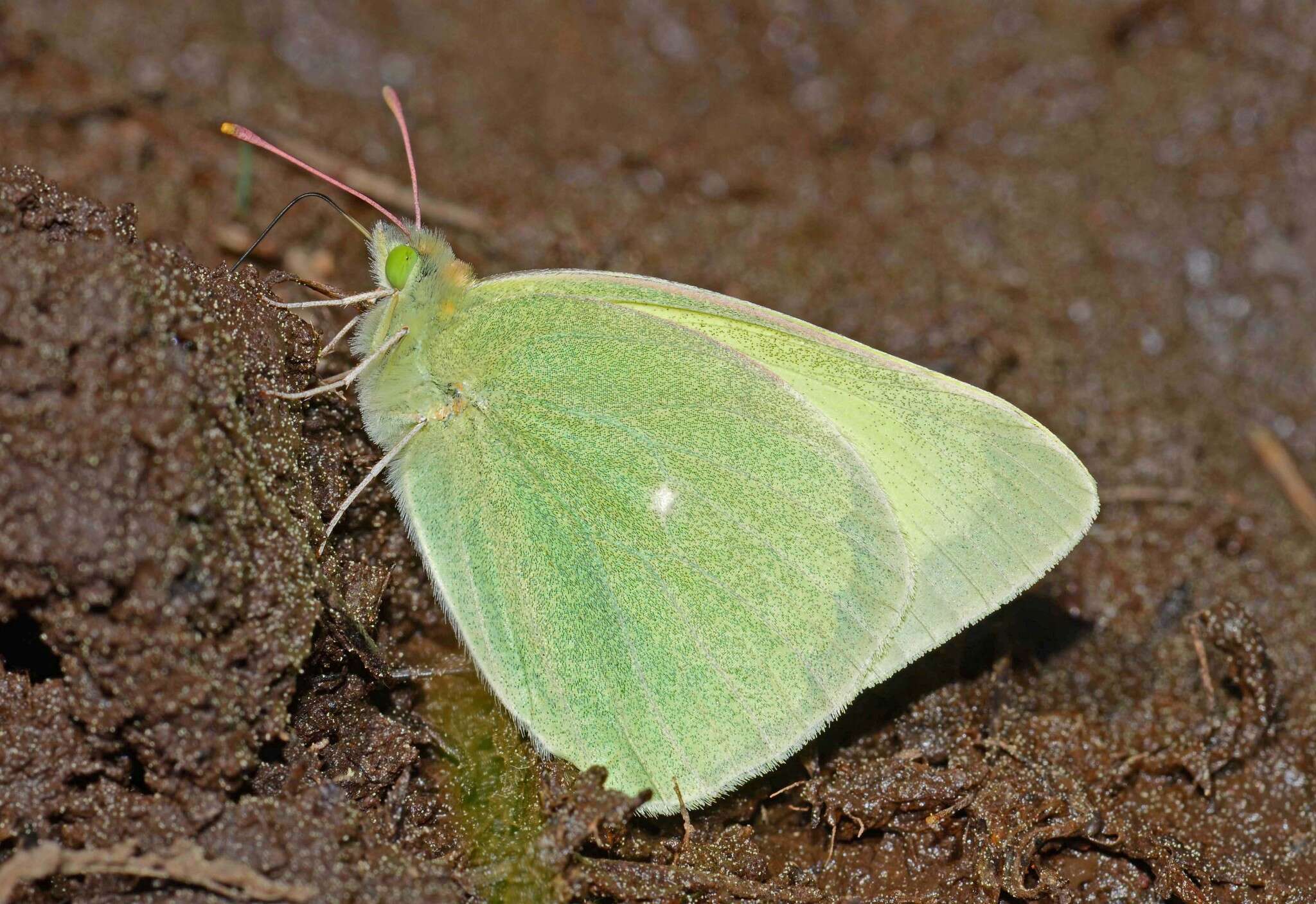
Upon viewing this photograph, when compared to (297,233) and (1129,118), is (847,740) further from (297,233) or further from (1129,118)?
(1129,118)

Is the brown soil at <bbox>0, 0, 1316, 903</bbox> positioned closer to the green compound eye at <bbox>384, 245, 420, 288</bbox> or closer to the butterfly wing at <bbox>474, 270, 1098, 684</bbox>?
the green compound eye at <bbox>384, 245, 420, 288</bbox>

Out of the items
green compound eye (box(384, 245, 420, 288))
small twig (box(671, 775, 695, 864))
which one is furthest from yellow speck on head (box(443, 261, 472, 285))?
small twig (box(671, 775, 695, 864))

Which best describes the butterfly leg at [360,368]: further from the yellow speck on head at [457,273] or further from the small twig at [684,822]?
the small twig at [684,822]

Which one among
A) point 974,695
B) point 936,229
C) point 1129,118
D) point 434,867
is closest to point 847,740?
point 974,695

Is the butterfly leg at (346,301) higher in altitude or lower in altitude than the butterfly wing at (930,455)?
higher

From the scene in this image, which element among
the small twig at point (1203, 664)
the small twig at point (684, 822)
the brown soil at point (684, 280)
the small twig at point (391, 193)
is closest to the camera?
the brown soil at point (684, 280)

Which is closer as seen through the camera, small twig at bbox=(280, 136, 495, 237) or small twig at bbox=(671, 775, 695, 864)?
small twig at bbox=(671, 775, 695, 864)

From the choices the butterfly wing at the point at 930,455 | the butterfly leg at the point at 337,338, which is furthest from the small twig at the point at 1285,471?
the butterfly leg at the point at 337,338
